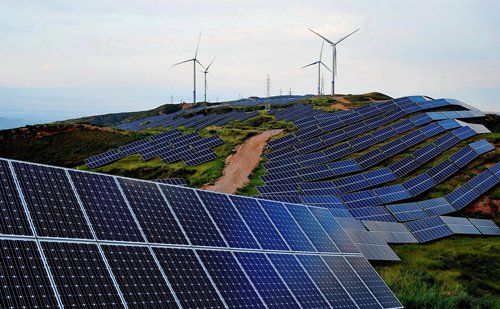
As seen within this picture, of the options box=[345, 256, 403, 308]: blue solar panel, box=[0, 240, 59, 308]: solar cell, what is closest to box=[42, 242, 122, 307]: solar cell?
box=[0, 240, 59, 308]: solar cell

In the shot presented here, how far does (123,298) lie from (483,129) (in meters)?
84.6

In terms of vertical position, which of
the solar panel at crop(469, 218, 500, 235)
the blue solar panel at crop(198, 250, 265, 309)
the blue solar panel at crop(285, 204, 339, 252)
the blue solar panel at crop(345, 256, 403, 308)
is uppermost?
the blue solar panel at crop(198, 250, 265, 309)

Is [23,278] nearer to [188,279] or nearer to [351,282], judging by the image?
[188,279]

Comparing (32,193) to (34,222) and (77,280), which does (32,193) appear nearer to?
(34,222)

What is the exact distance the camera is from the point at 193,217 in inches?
1348

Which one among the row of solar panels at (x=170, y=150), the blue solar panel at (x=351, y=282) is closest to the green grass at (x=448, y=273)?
the blue solar panel at (x=351, y=282)

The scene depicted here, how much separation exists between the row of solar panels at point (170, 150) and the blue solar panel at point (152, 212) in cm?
6229

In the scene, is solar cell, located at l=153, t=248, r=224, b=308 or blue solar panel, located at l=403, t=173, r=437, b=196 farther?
blue solar panel, located at l=403, t=173, r=437, b=196

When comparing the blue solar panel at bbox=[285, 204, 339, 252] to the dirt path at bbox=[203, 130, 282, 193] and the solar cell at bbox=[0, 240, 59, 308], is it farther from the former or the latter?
the dirt path at bbox=[203, 130, 282, 193]

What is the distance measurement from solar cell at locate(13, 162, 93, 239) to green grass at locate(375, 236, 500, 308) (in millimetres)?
22321

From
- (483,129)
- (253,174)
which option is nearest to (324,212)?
(253,174)

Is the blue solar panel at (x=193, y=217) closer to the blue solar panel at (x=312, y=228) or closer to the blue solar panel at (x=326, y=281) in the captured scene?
the blue solar panel at (x=326, y=281)

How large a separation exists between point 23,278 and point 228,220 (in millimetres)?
14914

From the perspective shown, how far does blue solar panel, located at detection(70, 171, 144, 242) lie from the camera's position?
1132 inches
